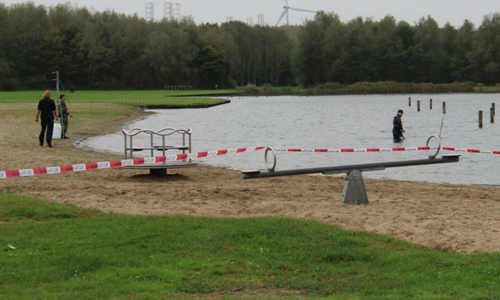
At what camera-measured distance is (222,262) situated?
8.11 meters

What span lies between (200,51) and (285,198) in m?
123

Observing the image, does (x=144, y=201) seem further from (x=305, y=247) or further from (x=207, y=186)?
(x=305, y=247)

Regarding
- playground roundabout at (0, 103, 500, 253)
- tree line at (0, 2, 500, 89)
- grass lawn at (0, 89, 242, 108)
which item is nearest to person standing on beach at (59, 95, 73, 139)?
playground roundabout at (0, 103, 500, 253)

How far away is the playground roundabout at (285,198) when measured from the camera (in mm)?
10156

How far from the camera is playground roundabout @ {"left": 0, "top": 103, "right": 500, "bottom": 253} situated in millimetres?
10156

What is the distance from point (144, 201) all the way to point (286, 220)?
12.4 ft

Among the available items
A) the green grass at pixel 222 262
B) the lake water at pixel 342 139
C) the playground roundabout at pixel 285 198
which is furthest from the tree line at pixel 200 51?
the green grass at pixel 222 262

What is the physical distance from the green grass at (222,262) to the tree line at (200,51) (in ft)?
370

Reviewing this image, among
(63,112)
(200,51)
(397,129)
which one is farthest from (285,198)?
(200,51)

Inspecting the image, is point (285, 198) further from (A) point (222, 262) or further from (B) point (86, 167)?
(A) point (222, 262)

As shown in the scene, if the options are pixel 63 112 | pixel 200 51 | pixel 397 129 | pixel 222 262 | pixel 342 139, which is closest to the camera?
pixel 222 262

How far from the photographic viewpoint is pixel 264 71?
154750mm

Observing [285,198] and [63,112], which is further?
[63,112]

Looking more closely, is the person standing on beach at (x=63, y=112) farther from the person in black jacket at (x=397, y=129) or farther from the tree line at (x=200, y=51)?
the tree line at (x=200, y=51)
